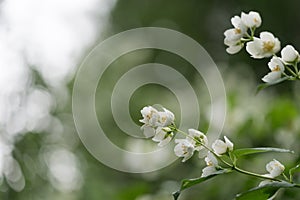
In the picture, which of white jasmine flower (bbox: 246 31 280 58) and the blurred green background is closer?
white jasmine flower (bbox: 246 31 280 58)

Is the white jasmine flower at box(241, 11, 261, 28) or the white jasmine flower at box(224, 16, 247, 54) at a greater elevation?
the white jasmine flower at box(241, 11, 261, 28)

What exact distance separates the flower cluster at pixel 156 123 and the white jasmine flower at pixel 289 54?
103 millimetres

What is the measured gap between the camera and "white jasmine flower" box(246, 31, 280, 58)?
17.7 inches

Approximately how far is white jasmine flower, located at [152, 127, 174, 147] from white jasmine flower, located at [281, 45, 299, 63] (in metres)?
0.11

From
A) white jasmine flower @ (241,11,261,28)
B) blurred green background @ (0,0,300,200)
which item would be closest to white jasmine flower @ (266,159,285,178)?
white jasmine flower @ (241,11,261,28)

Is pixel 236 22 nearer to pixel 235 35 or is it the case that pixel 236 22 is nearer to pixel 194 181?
pixel 235 35

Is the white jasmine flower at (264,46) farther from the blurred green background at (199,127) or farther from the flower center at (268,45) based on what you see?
the blurred green background at (199,127)

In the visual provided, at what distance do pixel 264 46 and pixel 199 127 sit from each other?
36.5 inches

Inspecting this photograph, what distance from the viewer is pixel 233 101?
1230 mm

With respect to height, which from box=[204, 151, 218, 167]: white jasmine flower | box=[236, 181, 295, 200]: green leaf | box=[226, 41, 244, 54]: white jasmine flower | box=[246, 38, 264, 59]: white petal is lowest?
box=[236, 181, 295, 200]: green leaf

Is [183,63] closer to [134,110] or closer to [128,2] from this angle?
[128,2]

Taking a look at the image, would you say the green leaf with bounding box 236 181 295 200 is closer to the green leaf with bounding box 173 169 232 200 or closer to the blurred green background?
the green leaf with bounding box 173 169 232 200

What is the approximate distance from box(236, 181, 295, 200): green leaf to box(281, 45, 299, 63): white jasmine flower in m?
0.10

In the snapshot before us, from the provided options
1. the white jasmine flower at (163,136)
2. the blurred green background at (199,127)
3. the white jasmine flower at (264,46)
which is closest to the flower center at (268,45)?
the white jasmine flower at (264,46)
